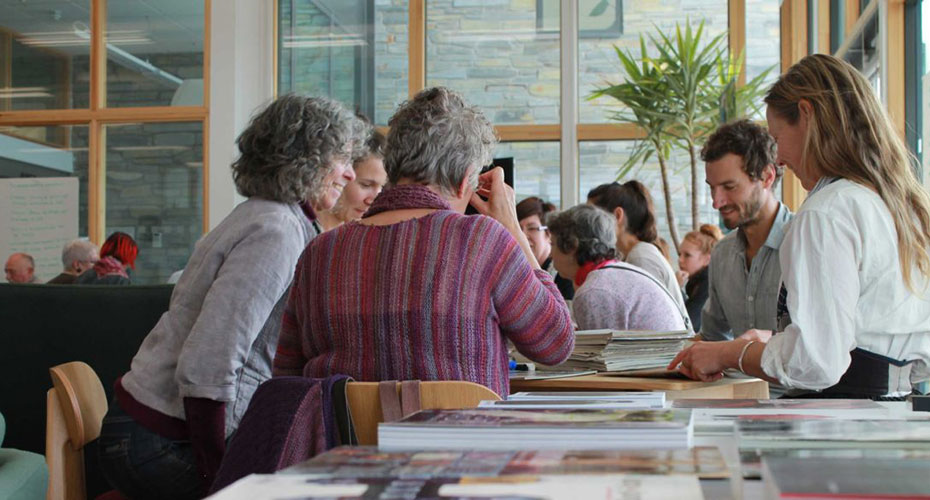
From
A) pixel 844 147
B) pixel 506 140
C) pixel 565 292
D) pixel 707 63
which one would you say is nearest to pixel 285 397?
pixel 844 147

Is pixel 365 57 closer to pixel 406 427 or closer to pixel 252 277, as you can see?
pixel 252 277

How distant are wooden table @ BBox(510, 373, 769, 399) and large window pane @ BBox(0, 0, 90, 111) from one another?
26.5 ft

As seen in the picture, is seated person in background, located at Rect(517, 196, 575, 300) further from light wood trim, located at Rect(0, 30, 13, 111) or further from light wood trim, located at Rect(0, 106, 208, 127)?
light wood trim, located at Rect(0, 30, 13, 111)

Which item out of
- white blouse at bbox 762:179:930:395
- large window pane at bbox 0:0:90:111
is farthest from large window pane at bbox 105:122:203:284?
white blouse at bbox 762:179:930:395

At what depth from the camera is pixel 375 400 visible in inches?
54.4

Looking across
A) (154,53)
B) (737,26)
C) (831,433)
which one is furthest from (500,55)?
(831,433)

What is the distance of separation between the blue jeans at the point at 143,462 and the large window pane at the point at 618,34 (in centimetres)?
701

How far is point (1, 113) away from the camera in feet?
30.1

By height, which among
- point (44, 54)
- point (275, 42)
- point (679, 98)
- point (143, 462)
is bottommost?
point (143, 462)

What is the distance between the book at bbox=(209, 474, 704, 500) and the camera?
1.53 feet

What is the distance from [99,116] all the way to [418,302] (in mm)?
8289

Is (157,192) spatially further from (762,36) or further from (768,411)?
(768,411)

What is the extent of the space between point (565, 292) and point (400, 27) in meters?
4.66

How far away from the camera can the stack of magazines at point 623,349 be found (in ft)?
7.68
